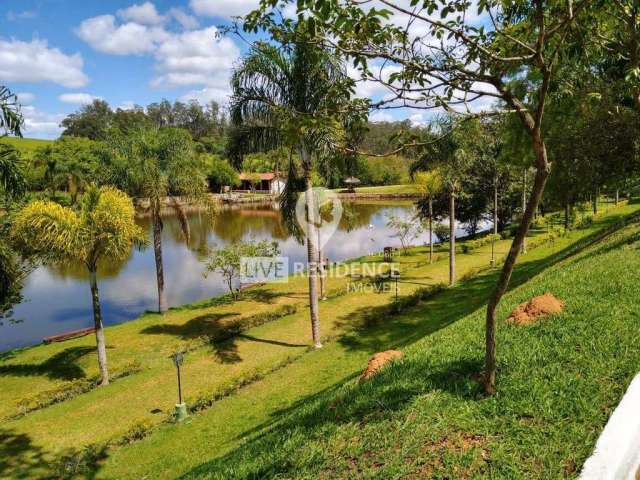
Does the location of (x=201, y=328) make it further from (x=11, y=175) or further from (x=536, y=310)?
(x=536, y=310)

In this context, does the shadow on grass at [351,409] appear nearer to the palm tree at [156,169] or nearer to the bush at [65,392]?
the bush at [65,392]

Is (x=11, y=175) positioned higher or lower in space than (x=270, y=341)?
higher

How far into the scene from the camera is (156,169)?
53.0 feet

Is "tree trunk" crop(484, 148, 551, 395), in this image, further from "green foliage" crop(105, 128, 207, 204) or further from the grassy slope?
"green foliage" crop(105, 128, 207, 204)

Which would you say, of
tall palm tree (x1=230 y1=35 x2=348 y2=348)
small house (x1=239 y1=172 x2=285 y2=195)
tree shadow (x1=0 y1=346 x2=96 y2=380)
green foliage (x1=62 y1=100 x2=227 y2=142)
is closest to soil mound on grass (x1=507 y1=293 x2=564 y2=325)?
tall palm tree (x1=230 y1=35 x2=348 y2=348)

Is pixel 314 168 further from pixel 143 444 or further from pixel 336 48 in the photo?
pixel 336 48

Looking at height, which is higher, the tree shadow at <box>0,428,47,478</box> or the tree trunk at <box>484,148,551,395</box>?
the tree trunk at <box>484,148,551,395</box>

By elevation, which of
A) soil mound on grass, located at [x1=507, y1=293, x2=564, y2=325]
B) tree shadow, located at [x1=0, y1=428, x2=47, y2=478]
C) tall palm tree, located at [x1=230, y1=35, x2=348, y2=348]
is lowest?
tree shadow, located at [x1=0, y1=428, x2=47, y2=478]

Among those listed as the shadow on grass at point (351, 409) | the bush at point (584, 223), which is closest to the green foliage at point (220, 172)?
the bush at point (584, 223)

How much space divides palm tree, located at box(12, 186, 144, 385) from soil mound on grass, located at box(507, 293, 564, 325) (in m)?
8.58

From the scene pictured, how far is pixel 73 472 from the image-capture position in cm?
720

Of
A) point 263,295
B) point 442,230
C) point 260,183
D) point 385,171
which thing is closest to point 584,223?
point 442,230

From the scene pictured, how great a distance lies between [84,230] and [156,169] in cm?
619

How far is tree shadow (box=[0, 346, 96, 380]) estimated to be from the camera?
11750 mm
